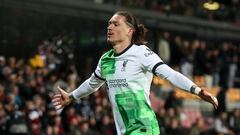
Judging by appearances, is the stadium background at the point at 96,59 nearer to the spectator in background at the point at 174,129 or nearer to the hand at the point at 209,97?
the spectator in background at the point at 174,129

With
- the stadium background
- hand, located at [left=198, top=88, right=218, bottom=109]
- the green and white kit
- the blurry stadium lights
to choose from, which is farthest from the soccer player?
the blurry stadium lights

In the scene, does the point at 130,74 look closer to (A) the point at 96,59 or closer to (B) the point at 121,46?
(B) the point at 121,46

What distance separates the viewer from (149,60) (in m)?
6.79

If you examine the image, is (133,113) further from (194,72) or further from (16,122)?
(194,72)

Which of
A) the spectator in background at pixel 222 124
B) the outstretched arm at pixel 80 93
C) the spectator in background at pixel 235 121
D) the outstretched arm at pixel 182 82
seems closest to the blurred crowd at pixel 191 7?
the spectator in background at pixel 222 124

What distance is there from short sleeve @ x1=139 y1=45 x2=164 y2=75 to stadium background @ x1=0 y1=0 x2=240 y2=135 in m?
8.50

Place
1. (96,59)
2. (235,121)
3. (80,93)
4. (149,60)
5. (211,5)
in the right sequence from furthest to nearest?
(211,5)
(96,59)
(235,121)
(80,93)
(149,60)

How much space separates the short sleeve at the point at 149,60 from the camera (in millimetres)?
6730

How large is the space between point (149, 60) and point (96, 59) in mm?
16986

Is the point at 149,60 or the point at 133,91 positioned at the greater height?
the point at 149,60

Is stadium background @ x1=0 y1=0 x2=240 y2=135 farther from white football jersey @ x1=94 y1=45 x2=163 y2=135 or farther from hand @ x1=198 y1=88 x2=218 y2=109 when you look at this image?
hand @ x1=198 y1=88 x2=218 y2=109

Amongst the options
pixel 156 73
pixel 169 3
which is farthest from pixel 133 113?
pixel 169 3

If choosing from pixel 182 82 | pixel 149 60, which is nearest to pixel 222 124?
pixel 149 60

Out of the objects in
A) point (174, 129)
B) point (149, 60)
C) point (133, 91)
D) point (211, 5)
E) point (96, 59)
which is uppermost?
point (149, 60)
